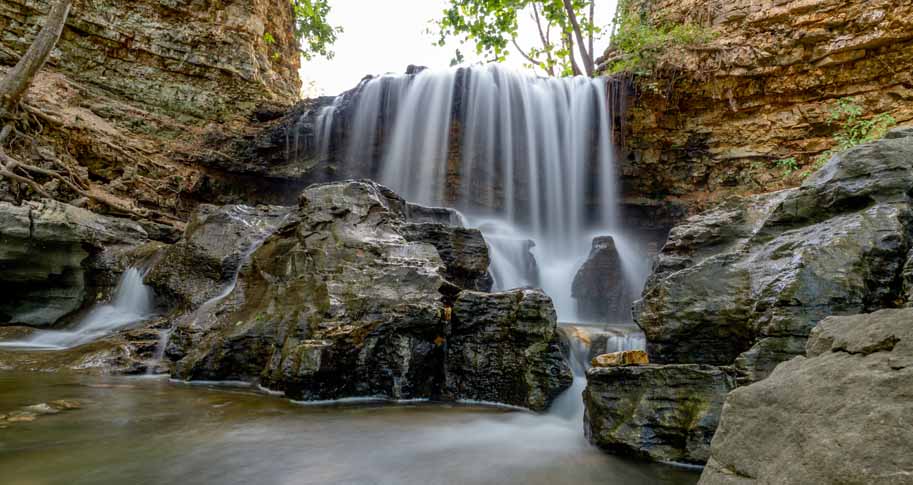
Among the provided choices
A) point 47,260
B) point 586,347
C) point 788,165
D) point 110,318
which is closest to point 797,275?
point 586,347

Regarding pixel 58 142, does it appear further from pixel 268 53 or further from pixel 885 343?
pixel 885 343

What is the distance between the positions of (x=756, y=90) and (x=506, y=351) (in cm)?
857

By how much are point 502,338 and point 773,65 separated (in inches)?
338

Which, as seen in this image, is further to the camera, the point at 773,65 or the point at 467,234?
the point at 773,65

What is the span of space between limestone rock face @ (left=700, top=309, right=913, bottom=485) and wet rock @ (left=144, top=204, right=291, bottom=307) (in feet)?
18.9

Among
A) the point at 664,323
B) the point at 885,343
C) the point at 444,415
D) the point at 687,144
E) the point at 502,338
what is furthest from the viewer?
the point at 687,144

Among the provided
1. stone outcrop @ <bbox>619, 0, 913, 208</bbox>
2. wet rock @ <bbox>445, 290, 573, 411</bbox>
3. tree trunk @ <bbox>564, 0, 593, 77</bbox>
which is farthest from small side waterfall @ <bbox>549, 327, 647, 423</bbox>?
tree trunk @ <bbox>564, 0, 593, 77</bbox>

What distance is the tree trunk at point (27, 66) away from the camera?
7.58 m

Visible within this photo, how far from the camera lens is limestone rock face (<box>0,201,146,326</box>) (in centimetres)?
621

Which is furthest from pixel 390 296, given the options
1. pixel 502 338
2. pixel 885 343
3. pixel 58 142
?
pixel 58 142

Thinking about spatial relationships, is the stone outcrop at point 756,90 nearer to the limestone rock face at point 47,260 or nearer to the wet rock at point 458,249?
the wet rock at point 458,249

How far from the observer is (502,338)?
4293 millimetres

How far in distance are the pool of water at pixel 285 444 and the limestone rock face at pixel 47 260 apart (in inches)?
120

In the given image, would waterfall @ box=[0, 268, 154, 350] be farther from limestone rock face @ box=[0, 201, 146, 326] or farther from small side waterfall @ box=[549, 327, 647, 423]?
small side waterfall @ box=[549, 327, 647, 423]
